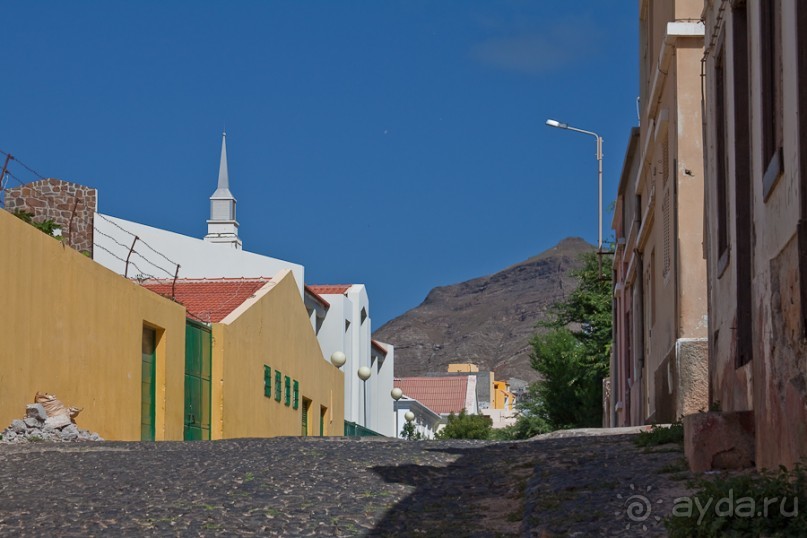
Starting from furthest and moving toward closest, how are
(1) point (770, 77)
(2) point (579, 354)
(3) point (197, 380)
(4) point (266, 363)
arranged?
(2) point (579, 354), (4) point (266, 363), (3) point (197, 380), (1) point (770, 77)

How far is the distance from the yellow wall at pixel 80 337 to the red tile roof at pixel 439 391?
215ft

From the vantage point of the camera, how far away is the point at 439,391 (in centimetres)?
9131

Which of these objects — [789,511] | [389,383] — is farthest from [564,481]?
[389,383]

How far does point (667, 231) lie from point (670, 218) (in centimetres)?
94

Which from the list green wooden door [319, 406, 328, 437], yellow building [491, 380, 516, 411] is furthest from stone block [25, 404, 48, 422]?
yellow building [491, 380, 516, 411]

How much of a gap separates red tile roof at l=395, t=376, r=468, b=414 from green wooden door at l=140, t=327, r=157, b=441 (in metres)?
65.7

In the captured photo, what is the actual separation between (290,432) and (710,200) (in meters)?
22.0

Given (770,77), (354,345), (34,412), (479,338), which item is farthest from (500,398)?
(770,77)

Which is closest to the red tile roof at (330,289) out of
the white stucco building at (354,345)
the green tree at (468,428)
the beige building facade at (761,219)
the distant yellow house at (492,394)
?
the white stucco building at (354,345)

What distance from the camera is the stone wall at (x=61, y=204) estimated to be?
34.8 m

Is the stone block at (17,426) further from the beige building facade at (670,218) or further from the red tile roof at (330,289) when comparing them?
the red tile roof at (330,289)

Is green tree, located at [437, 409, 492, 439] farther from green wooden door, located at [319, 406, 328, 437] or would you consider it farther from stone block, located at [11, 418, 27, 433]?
stone block, located at [11, 418, 27, 433]

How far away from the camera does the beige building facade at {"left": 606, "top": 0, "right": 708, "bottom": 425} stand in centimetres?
1672

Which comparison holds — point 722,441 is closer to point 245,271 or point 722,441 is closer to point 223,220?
point 245,271
